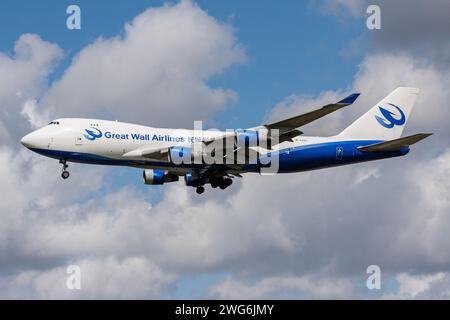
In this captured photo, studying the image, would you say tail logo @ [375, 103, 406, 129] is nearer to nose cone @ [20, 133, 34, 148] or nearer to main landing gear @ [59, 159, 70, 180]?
main landing gear @ [59, 159, 70, 180]

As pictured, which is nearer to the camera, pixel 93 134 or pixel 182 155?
pixel 93 134

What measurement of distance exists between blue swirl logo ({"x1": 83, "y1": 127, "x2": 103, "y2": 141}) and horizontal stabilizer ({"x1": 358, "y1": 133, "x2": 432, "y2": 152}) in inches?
837

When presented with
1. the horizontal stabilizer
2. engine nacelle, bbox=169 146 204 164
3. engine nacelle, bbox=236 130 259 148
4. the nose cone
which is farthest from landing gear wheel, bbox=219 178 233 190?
the nose cone

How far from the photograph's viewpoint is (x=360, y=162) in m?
65.9

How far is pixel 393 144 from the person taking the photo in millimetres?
64000

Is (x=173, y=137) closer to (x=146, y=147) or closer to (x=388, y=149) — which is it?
(x=146, y=147)

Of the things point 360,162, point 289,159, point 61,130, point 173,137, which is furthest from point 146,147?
point 360,162

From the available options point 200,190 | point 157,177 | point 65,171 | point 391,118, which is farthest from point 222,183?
point 391,118

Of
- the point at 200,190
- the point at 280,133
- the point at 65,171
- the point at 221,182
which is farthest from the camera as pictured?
the point at 200,190

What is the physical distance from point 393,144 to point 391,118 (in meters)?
6.36

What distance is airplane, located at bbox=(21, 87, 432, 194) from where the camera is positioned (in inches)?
2293

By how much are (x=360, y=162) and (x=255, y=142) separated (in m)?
11.4

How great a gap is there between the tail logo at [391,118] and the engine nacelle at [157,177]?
18.4 meters

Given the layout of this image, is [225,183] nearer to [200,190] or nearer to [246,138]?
[200,190]
